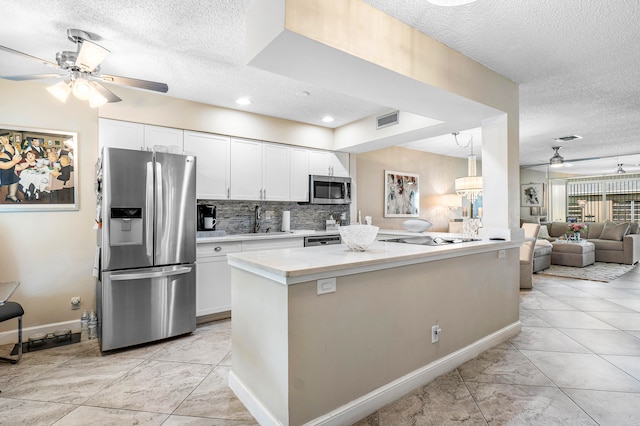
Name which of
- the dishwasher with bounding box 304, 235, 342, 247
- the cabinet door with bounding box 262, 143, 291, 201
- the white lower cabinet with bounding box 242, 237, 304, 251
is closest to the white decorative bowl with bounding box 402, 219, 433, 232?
the dishwasher with bounding box 304, 235, 342, 247

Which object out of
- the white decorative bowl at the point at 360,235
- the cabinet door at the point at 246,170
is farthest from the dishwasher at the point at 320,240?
the white decorative bowl at the point at 360,235

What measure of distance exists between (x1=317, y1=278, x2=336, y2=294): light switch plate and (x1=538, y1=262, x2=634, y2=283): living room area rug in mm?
5971

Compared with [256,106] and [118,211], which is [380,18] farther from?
[118,211]

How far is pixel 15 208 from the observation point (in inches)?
120

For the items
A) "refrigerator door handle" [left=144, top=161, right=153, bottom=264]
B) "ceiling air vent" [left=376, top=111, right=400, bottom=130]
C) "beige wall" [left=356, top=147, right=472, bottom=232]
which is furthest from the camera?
"beige wall" [left=356, top=147, right=472, bottom=232]

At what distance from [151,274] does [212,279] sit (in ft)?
2.40

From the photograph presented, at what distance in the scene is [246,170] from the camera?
420 centimetres

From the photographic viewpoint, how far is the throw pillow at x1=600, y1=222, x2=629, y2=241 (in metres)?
7.11

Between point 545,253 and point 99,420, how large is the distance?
726cm

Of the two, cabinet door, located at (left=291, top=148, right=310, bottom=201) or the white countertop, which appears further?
cabinet door, located at (left=291, top=148, right=310, bottom=201)

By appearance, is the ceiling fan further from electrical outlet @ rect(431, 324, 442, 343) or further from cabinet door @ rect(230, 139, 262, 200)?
electrical outlet @ rect(431, 324, 442, 343)

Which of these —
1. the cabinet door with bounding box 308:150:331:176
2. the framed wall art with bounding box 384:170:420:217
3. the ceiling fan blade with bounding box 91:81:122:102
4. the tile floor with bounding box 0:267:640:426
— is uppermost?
the ceiling fan blade with bounding box 91:81:122:102

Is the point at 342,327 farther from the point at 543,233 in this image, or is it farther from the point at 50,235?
the point at 543,233

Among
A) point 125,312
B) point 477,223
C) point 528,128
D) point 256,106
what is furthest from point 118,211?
point 528,128
